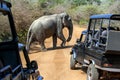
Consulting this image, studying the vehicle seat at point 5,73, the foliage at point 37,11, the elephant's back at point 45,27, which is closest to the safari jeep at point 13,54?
the vehicle seat at point 5,73

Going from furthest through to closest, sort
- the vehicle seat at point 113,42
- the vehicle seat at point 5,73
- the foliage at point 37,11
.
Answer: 1. the foliage at point 37,11
2. the vehicle seat at point 113,42
3. the vehicle seat at point 5,73

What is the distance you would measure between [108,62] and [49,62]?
6790 mm

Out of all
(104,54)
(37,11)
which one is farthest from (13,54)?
(37,11)

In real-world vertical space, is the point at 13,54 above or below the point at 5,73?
below

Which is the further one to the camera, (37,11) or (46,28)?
(37,11)

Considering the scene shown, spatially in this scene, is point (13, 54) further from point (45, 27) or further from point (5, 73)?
point (45, 27)

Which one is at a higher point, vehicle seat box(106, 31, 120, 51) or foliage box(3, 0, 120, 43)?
vehicle seat box(106, 31, 120, 51)

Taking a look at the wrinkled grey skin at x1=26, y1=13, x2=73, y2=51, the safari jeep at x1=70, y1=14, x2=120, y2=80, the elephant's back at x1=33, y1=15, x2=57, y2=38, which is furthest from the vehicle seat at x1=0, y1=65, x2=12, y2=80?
the elephant's back at x1=33, y1=15, x2=57, y2=38

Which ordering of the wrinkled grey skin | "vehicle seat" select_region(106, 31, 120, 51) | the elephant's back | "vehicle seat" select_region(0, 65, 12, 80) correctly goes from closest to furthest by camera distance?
"vehicle seat" select_region(0, 65, 12, 80) < "vehicle seat" select_region(106, 31, 120, 51) < the wrinkled grey skin < the elephant's back

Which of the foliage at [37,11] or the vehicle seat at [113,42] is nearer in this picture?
the vehicle seat at [113,42]

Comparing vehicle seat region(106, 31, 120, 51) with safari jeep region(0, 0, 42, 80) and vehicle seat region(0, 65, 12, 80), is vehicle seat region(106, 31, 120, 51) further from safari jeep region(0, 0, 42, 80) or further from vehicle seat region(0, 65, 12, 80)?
vehicle seat region(0, 65, 12, 80)

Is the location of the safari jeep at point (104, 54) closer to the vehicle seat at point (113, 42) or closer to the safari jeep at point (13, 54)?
the vehicle seat at point (113, 42)

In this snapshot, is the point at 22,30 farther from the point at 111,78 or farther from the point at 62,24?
the point at 111,78

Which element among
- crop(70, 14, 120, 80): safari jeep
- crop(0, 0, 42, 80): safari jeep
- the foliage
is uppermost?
crop(0, 0, 42, 80): safari jeep
